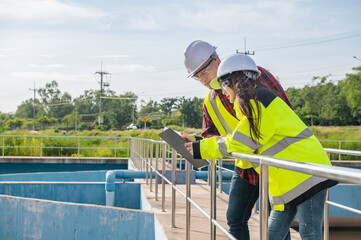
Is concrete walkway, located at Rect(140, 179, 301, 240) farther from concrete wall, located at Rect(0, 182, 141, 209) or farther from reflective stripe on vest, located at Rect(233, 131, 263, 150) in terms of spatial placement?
reflective stripe on vest, located at Rect(233, 131, 263, 150)

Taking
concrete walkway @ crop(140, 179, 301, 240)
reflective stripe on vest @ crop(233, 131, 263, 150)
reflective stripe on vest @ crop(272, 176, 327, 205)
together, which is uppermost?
reflective stripe on vest @ crop(233, 131, 263, 150)

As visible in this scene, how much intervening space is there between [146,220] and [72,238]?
3.59 ft

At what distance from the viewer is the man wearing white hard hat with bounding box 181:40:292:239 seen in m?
2.38

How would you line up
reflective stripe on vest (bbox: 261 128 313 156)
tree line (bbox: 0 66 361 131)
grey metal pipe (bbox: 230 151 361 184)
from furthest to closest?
1. tree line (bbox: 0 66 361 131)
2. reflective stripe on vest (bbox: 261 128 313 156)
3. grey metal pipe (bbox: 230 151 361 184)

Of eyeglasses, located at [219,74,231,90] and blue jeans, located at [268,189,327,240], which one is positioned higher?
eyeglasses, located at [219,74,231,90]

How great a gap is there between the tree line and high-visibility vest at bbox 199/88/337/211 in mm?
23992

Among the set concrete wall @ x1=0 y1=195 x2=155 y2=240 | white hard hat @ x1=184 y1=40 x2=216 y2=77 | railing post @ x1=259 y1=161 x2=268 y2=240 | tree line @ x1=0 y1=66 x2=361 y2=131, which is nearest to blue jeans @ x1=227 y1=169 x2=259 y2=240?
railing post @ x1=259 y1=161 x2=268 y2=240

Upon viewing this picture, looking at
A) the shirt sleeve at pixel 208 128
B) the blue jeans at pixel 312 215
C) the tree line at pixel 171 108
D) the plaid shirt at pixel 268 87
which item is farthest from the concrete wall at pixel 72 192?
the tree line at pixel 171 108

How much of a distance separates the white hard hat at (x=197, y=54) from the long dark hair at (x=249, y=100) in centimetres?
70

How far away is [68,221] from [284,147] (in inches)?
158

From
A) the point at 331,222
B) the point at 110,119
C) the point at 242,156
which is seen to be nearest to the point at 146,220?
the point at 242,156

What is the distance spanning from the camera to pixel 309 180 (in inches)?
70.3

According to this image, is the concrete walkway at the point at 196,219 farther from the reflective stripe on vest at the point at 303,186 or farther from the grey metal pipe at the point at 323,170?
the grey metal pipe at the point at 323,170

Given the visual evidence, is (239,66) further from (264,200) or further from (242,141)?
(264,200)
